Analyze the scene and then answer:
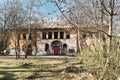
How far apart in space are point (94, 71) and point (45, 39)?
224ft

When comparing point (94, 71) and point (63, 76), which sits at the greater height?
point (94, 71)

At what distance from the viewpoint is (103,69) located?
10141mm

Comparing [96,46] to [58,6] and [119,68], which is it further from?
[58,6]

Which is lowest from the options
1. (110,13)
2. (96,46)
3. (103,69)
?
(103,69)

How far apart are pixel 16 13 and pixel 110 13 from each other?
38309 mm

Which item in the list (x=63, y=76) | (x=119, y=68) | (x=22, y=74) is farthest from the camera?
(x=22, y=74)

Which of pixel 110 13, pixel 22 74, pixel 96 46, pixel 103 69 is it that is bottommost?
pixel 22 74

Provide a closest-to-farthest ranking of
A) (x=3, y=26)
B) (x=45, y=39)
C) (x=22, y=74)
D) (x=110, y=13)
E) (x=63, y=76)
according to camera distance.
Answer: (x=110, y=13)
(x=63, y=76)
(x=22, y=74)
(x=3, y=26)
(x=45, y=39)

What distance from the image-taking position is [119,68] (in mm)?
10078

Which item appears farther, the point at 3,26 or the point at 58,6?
the point at 3,26

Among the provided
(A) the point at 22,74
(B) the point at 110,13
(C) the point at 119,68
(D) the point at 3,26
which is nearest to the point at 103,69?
(C) the point at 119,68

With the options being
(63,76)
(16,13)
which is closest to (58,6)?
(63,76)

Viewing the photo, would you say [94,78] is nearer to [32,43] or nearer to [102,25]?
[102,25]

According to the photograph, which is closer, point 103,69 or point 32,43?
point 103,69
